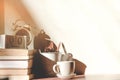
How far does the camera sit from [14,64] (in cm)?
105

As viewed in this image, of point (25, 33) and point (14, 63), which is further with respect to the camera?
point (25, 33)

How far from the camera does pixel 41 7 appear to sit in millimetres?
1384

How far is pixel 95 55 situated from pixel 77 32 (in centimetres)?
18

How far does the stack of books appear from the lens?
3.42 feet

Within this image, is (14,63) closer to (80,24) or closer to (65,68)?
(65,68)

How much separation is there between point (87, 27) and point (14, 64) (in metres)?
0.50

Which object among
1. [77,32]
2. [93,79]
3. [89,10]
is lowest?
[93,79]

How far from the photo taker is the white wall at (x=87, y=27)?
1239 mm

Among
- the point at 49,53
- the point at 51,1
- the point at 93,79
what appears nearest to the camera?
the point at 93,79

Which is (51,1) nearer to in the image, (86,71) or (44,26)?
(44,26)

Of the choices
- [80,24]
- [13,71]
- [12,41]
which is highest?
[80,24]

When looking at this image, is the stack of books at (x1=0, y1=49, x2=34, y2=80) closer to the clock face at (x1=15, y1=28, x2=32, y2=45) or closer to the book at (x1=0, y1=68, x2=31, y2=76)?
the book at (x1=0, y1=68, x2=31, y2=76)

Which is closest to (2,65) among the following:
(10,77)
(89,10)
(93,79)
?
(10,77)

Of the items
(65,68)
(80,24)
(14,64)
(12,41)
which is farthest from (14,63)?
(80,24)
